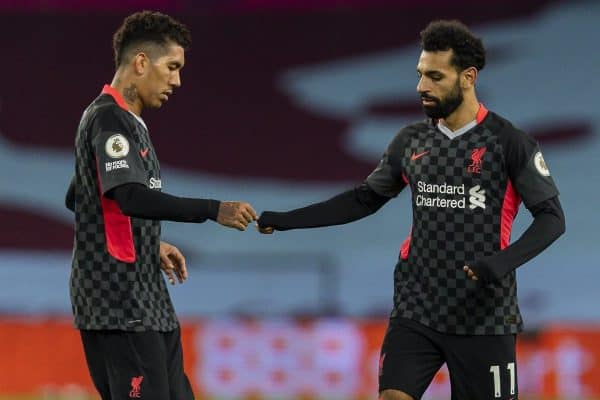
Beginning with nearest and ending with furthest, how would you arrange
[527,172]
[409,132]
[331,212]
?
1. [527,172]
2. [409,132]
3. [331,212]

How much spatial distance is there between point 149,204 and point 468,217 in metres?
1.37

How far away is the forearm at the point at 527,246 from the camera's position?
5.37 m

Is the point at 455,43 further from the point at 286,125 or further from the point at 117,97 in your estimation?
the point at 286,125

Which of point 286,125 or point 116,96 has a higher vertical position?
point 286,125

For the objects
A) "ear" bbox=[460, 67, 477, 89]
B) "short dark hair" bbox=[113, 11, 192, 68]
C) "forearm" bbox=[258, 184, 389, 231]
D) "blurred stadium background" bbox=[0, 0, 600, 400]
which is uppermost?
"blurred stadium background" bbox=[0, 0, 600, 400]

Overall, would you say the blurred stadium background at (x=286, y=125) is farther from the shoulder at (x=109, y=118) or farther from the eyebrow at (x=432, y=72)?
the shoulder at (x=109, y=118)

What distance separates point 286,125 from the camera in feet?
55.6

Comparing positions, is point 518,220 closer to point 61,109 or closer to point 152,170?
point 61,109

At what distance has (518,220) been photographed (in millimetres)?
15797

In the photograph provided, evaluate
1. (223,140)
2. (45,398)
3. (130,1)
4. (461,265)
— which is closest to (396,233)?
(223,140)

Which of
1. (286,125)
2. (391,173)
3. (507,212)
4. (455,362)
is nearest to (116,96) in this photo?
(391,173)

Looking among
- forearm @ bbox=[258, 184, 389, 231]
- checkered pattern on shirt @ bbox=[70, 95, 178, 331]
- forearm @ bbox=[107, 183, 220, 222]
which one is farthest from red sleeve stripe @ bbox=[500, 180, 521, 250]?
checkered pattern on shirt @ bbox=[70, 95, 178, 331]

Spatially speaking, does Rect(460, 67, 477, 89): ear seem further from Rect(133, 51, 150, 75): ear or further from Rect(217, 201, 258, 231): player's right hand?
Rect(133, 51, 150, 75): ear

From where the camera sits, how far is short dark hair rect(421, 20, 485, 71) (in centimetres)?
581
